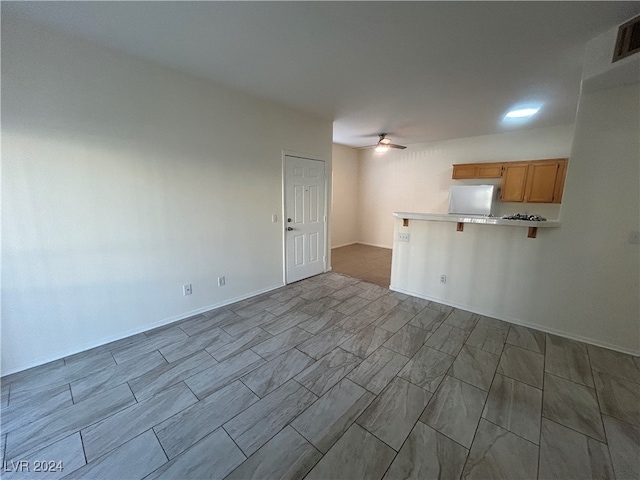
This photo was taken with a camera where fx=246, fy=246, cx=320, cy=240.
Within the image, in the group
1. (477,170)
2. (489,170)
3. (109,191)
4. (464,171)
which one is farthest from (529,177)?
(109,191)

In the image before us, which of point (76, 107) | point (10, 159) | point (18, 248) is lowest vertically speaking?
point (18, 248)

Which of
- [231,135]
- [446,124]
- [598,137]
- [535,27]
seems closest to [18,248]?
[231,135]

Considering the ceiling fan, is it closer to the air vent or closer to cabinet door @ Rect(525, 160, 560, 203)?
cabinet door @ Rect(525, 160, 560, 203)

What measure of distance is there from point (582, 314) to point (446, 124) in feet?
11.2

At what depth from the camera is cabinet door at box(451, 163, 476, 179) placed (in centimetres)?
527

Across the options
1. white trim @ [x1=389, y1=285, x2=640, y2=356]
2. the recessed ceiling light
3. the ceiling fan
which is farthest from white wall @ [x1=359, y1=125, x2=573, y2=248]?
white trim @ [x1=389, y1=285, x2=640, y2=356]

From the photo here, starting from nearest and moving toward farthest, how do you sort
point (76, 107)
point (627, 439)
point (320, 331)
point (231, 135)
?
point (627, 439), point (76, 107), point (320, 331), point (231, 135)

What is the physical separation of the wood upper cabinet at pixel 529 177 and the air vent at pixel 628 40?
10.1 ft

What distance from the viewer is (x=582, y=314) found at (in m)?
2.53

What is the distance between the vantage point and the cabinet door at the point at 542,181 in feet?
14.6

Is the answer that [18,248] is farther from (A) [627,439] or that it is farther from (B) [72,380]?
(A) [627,439]

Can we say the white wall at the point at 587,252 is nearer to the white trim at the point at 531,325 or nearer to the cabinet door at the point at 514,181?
the white trim at the point at 531,325

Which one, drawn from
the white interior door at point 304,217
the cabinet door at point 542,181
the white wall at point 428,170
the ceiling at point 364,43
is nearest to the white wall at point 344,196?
the white wall at point 428,170

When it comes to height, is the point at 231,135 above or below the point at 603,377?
above
